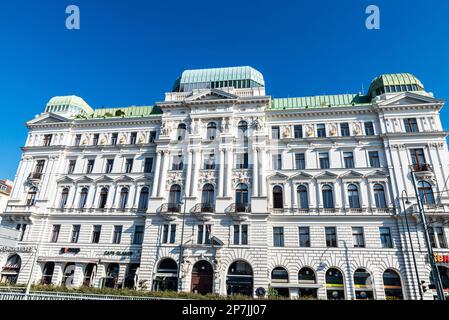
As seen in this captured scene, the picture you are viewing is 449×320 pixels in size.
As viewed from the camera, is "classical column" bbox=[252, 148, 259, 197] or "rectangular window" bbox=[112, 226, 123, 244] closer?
"classical column" bbox=[252, 148, 259, 197]

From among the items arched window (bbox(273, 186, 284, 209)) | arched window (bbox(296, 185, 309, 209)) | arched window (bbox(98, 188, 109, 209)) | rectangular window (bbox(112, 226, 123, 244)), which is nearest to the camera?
arched window (bbox(296, 185, 309, 209))

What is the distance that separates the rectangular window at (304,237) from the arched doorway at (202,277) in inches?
458

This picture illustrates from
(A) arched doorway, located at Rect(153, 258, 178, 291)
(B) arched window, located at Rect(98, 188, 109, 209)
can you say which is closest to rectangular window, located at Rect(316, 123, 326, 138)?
(A) arched doorway, located at Rect(153, 258, 178, 291)

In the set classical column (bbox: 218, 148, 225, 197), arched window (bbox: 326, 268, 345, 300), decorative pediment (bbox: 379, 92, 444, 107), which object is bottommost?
arched window (bbox: 326, 268, 345, 300)

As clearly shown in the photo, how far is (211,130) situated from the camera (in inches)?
1606

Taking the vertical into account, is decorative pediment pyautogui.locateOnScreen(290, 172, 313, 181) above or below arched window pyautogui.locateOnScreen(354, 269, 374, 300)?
above

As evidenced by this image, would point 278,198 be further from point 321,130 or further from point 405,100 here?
point 405,100

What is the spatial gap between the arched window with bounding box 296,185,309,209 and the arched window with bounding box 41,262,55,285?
114 ft

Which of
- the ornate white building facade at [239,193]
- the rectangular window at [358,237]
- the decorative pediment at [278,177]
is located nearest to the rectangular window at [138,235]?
the ornate white building facade at [239,193]

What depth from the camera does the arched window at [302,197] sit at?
36.0 metres

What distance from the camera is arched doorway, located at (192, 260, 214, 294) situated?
32.2m

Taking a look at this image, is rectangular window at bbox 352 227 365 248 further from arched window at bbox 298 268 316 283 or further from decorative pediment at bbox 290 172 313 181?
decorative pediment at bbox 290 172 313 181

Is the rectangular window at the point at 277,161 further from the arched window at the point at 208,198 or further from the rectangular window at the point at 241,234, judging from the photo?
the rectangular window at the point at 241,234
